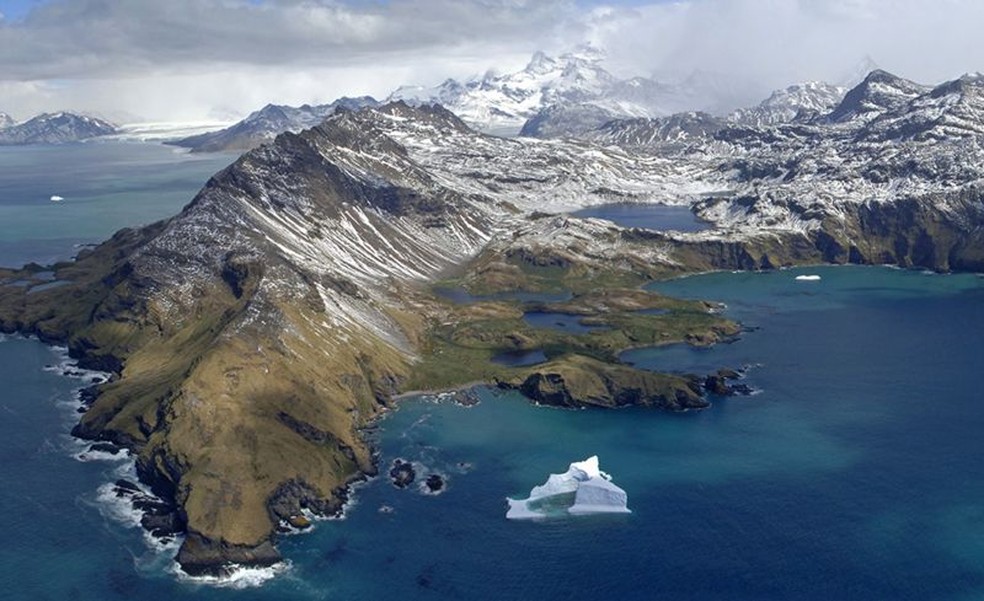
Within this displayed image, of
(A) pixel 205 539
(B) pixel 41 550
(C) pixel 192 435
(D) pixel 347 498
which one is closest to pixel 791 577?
(D) pixel 347 498

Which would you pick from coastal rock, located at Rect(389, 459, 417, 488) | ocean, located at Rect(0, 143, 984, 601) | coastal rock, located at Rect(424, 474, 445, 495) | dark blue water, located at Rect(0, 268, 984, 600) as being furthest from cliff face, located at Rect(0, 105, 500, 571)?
coastal rock, located at Rect(424, 474, 445, 495)

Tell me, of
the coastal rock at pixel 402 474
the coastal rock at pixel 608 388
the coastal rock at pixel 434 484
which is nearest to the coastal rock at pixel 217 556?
the coastal rock at pixel 402 474

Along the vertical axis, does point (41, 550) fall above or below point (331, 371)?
below

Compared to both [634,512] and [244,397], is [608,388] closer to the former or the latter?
[634,512]

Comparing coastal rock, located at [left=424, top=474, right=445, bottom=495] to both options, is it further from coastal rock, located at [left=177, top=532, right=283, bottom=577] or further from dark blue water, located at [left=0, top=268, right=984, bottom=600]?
coastal rock, located at [left=177, top=532, right=283, bottom=577]

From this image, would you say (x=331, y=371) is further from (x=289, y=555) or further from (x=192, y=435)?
(x=289, y=555)

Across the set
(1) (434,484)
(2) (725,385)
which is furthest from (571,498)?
(2) (725,385)

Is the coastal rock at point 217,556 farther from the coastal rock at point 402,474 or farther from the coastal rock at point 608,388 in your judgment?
the coastal rock at point 608,388
